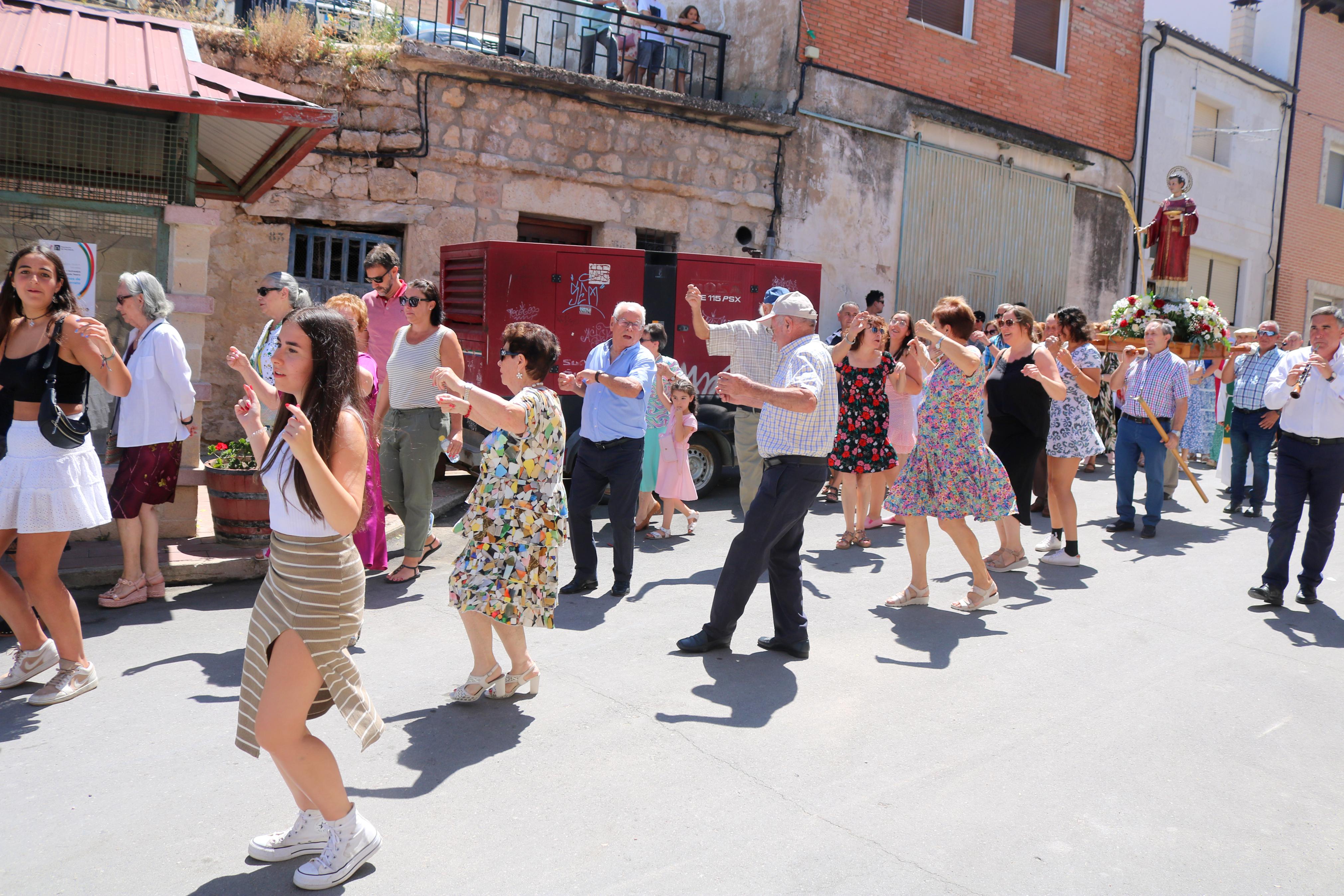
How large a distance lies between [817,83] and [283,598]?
12881 mm

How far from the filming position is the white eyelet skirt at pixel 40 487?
171 inches

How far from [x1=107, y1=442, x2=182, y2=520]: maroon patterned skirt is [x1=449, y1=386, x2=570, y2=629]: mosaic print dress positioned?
8.16ft

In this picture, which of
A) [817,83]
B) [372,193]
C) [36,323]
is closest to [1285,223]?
[817,83]

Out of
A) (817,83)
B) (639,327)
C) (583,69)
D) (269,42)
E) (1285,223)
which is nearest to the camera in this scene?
(639,327)

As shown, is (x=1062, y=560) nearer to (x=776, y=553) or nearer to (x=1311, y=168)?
(x=776, y=553)

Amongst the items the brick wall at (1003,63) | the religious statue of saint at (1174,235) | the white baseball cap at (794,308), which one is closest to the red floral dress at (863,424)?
the white baseball cap at (794,308)

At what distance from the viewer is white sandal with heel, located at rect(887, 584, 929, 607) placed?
20.8 feet

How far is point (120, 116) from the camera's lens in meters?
6.99

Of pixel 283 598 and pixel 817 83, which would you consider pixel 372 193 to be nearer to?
pixel 817 83

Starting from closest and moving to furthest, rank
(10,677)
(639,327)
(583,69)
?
(10,677)
(639,327)
(583,69)

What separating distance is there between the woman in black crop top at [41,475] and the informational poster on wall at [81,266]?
2.57 meters

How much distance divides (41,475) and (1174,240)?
15287 millimetres

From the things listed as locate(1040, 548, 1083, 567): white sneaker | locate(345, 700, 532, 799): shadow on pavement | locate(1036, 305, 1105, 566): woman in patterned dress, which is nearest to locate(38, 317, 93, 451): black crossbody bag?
locate(345, 700, 532, 799): shadow on pavement

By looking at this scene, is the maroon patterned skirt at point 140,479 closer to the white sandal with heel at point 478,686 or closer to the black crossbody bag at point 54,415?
the black crossbody bag at point 54,415
